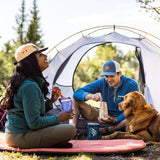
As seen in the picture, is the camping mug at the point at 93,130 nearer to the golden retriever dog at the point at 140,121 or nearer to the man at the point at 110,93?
the golden retriever dog at the point at 140,121

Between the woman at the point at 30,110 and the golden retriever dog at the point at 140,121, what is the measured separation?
1170 millimetres

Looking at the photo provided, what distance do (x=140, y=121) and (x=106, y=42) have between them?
2.60m

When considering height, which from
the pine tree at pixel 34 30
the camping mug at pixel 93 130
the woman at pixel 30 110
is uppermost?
the pine tree at pixel 34 30

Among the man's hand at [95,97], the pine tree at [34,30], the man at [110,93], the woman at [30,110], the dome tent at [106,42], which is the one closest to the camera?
→ the woman at [30,110]

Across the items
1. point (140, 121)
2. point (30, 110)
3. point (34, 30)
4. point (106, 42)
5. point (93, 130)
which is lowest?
point (93, 130)

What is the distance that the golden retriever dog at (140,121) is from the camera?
413cm

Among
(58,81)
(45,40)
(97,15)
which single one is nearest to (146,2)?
(58,81)

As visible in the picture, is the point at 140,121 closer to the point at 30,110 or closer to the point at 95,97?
the point at 95,97

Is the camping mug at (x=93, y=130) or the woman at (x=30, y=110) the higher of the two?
the woman at (x=30, y=110)

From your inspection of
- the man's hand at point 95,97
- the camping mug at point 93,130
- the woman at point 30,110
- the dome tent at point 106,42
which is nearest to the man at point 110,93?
the man's hand at point 95,97

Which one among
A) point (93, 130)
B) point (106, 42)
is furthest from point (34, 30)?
point (93, 130)

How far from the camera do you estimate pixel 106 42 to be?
6285 mm

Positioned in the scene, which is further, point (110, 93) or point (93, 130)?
point (110, 93)

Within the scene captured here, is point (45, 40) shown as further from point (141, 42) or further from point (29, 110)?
point (29, 110)
